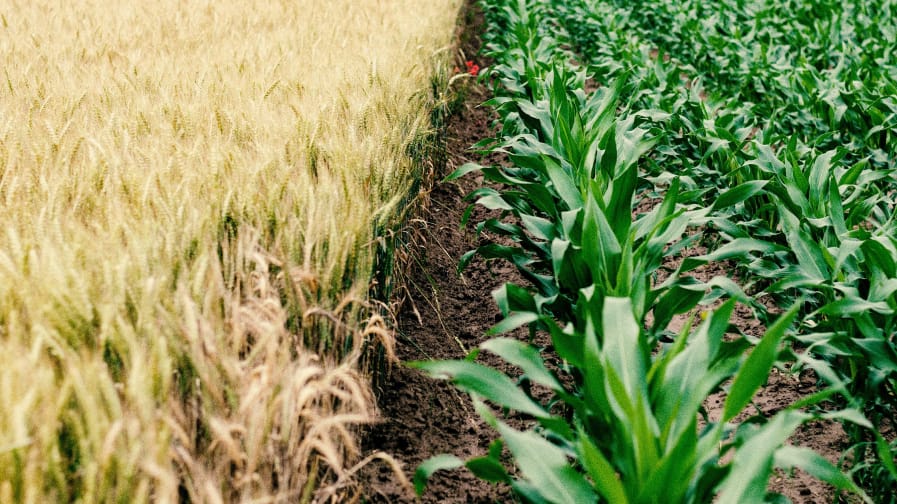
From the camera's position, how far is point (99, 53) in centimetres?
341

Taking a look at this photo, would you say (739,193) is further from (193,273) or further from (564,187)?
(193,273)

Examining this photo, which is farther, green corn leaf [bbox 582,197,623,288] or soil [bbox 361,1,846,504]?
soil [bbox 361,1,846,504]

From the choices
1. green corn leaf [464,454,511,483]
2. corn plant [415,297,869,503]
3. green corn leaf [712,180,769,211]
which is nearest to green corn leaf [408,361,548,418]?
corn plant [415,297,869,503]

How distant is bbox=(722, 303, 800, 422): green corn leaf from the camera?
1179mm

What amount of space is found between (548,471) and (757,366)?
0.41 m

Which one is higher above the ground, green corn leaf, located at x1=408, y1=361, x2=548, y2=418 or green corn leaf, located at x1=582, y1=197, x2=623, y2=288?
green corn leaf, located at x1=582, y1=197, x2=623, y2=288

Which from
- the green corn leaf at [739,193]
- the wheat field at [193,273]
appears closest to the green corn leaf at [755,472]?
the wheat field at [193,273]

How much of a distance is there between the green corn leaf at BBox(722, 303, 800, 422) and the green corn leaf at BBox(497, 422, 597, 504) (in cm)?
27

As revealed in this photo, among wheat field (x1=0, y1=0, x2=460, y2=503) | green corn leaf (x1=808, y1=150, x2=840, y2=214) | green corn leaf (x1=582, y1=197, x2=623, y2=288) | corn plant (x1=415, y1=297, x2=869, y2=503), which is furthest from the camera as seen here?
green corn leaf (x1=808, y1=150, x2=840, y2=214)

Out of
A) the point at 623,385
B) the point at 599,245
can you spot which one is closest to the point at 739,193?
A: the point at 599,245

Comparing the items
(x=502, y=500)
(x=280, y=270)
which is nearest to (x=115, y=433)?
(x=280, y=270)

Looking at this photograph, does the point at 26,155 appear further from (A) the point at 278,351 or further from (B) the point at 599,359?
(B) the point at 599,359

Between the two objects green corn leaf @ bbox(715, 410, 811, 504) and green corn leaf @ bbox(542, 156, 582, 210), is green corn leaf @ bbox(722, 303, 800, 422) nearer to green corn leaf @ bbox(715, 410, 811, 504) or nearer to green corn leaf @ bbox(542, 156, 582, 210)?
green corn leaf @ bbox(715, 410, 811, 504)

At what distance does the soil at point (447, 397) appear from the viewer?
6.10 ft
